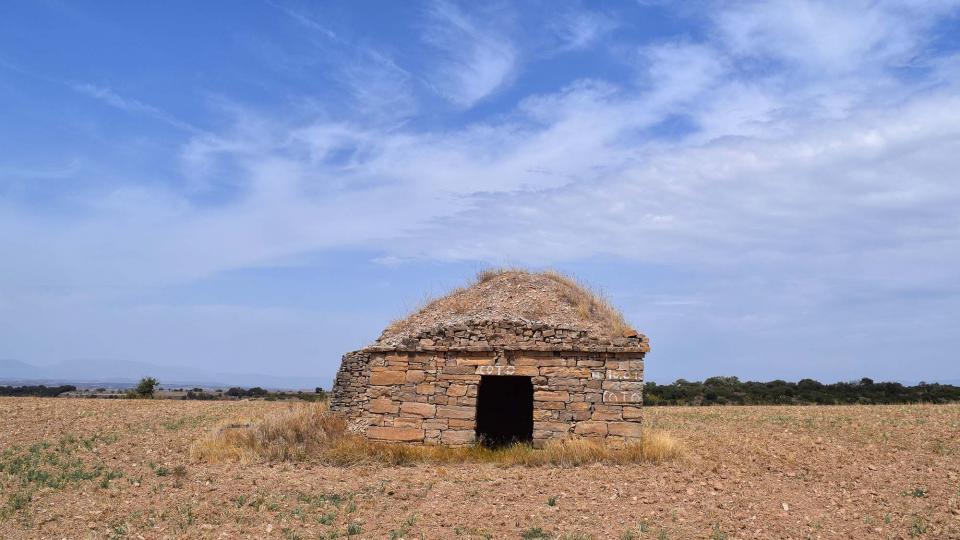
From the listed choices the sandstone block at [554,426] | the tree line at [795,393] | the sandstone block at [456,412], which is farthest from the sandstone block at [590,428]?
the tree line at [795,393]

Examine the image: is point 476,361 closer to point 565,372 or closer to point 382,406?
point 565,372

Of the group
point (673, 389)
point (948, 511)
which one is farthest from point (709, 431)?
point (673, 389)

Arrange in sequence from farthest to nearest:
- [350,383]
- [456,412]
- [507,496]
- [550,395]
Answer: [350,383] → [456,412] → [550,395] → [507,496]

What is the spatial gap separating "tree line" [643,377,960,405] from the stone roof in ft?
62.1

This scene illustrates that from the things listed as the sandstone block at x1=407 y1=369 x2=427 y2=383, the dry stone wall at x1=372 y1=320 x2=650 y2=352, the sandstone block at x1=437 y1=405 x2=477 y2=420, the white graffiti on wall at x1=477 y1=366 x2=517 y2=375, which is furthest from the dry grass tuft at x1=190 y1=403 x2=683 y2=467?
the dry stone wall at x1=372 y1=320 x2=650 y2=352

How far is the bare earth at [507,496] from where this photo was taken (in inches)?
338

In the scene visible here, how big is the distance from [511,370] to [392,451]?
2555 millimetres

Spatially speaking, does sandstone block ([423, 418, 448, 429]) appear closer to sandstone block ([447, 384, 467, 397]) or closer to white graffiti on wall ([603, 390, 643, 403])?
sandstone block ([447, 384, 467, 397])

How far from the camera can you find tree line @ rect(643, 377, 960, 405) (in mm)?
32719

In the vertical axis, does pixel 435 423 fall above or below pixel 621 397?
below

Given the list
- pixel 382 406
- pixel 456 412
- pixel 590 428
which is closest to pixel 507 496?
pixel 590 428

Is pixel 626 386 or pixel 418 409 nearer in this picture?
pixel 626 386

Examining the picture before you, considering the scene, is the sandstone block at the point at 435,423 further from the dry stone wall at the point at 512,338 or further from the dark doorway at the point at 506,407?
the dark doorway at the point at 506,407

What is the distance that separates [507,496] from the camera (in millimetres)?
9914
